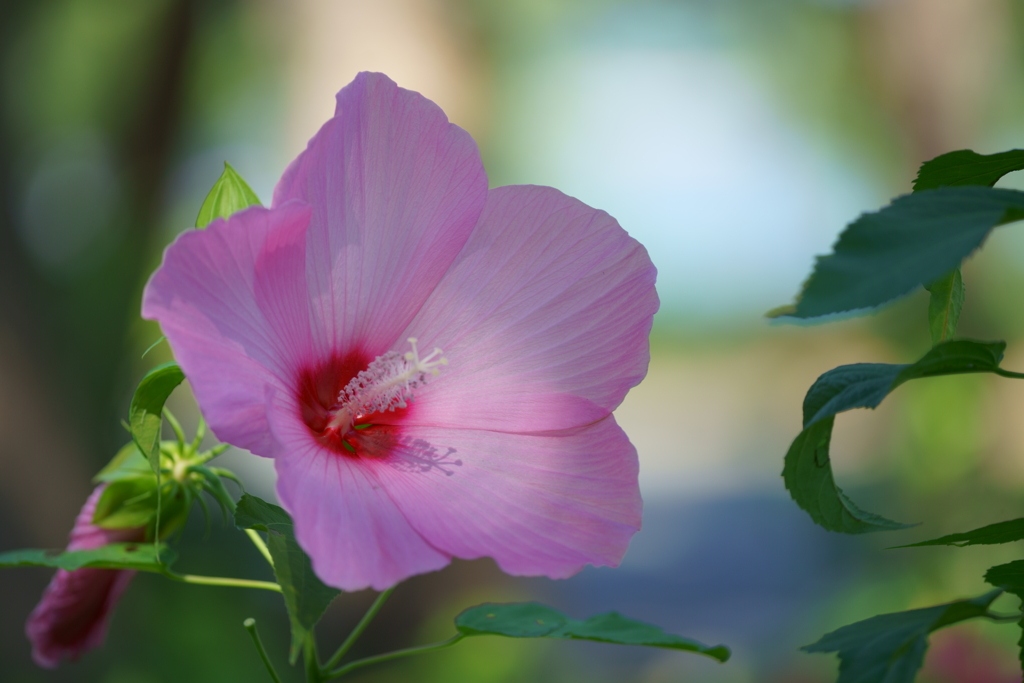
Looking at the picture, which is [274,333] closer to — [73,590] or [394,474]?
[394,474]

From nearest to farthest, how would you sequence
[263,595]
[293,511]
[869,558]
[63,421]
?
[293,511], [63,421], [263,595], [869,558]

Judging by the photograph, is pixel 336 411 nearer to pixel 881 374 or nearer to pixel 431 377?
pixel 431 377

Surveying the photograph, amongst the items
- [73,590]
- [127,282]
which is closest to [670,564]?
[127,282]

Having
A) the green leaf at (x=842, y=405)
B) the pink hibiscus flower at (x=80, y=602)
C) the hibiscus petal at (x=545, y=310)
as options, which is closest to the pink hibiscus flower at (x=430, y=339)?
the hibiscus petal at (x=545, y=310)

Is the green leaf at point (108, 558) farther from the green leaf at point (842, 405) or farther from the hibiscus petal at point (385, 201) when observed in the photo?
the green leaf at point (842, 405)

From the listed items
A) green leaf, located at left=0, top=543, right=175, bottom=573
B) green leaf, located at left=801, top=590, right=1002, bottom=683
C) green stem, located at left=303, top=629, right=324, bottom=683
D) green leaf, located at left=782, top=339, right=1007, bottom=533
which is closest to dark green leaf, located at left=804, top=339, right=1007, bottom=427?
green leaf, located at left=782, top=339, right=1007, bottom=533

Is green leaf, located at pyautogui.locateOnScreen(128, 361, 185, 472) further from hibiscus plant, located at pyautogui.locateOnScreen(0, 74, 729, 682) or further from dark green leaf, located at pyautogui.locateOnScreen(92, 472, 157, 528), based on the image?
dark green leaf, located at pyautogui.locateOnScreen(92, 472, 157, 528)
